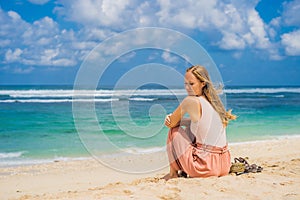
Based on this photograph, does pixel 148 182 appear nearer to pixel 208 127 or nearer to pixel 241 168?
pixel 208 127

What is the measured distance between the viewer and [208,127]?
13.3 feet

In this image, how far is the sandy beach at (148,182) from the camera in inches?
144

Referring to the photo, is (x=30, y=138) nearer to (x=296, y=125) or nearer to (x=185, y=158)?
(x=185, y=158)

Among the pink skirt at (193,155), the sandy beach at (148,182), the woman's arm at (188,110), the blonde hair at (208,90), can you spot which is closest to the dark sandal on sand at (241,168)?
the sandy beach at (148,182)

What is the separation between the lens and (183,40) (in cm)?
507

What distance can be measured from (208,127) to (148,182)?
3.51ft

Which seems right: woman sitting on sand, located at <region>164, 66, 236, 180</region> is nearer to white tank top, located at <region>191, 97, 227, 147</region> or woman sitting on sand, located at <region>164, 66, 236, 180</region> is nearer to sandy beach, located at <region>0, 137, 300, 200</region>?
white tank top, located at <region>191, 97, 227, 147</region>

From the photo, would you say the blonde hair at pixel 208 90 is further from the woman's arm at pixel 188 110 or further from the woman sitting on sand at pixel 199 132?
the woman's arm at pixel 188 110

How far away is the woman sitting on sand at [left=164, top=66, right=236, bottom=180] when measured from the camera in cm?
404

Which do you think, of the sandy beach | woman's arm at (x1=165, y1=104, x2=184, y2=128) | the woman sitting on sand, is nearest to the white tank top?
the woman sitting on sand

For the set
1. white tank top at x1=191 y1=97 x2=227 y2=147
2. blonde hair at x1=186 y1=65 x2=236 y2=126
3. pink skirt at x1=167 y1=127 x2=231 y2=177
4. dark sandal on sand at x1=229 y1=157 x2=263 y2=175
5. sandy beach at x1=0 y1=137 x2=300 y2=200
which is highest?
blonde hair at x1=186 y1=65 x2=236 y2=126

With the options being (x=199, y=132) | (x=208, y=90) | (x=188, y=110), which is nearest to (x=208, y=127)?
(x=199, y=132)

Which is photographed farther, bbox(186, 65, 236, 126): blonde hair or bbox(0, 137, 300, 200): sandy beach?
bbox(186, 65, 236, 126): blonde hair

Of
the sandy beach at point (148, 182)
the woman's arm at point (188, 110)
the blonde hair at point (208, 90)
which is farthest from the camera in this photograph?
the blonde hair at point (208, 90)
